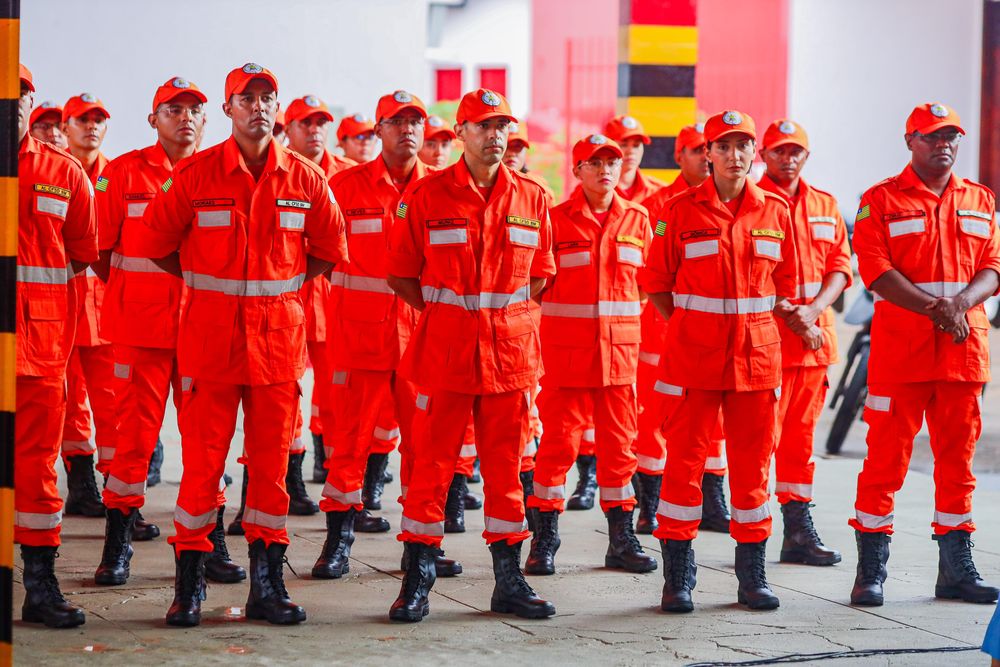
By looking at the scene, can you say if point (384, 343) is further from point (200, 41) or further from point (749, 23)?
point (749, 23)

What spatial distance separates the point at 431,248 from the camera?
5281 millimetres

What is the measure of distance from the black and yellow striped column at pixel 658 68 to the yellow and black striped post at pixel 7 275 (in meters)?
7.81

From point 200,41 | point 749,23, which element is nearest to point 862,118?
point 749,23

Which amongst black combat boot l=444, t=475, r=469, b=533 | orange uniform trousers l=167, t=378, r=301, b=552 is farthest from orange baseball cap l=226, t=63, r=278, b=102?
black combat boot l=444, t=475, r=469, b=533

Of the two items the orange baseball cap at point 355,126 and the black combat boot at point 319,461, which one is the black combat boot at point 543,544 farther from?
the orange baseball cap at point 355,126

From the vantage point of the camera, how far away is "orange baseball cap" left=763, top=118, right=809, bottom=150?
6.62 metres

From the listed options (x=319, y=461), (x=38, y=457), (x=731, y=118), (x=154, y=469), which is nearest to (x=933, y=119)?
(x=731, y=118)

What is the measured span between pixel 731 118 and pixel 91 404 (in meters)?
3.34

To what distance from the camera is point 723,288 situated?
550 cm

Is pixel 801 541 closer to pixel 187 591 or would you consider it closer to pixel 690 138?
pixel 690 138

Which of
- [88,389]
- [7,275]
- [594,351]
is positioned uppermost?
[7,275]

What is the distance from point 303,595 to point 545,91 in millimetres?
9602

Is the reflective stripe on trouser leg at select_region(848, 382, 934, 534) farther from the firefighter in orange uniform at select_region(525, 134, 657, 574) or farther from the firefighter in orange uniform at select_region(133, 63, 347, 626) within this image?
the firefighter in orange uniform at select_region(133, 63, 347, 626)

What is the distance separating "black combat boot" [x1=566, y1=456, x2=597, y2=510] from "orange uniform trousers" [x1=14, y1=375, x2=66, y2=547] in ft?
10.5
